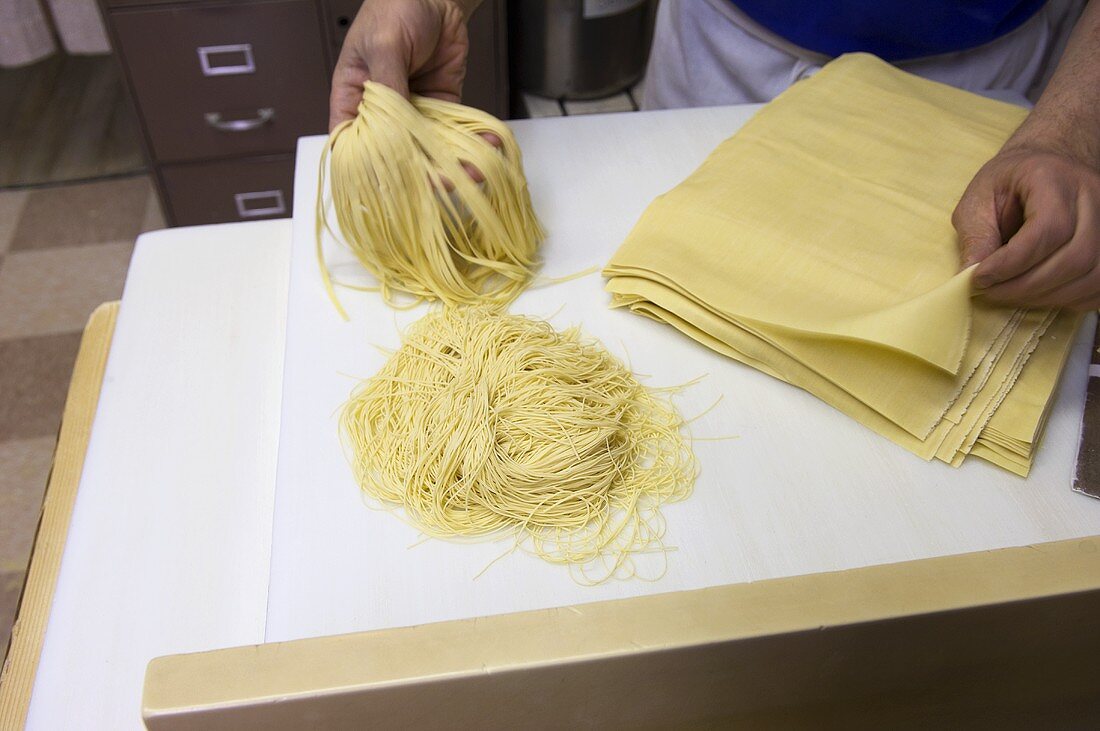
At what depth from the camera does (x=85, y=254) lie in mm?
1786

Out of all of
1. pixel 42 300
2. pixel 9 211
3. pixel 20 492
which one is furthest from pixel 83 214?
pixel 20 492

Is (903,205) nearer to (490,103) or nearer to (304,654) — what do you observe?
(304,654)

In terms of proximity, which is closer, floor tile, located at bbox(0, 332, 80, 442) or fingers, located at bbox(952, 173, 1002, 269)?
fingers, located at bbox(952, 173, 1002, 269)

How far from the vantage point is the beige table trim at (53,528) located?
2.29 ft

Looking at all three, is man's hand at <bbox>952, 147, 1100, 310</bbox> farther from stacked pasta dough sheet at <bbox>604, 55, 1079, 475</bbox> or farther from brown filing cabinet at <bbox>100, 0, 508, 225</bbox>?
brown filing cabinet at <bbox>100, 0, 508, 225</bbox>

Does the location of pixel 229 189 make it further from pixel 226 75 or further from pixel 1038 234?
pixel 1038 234

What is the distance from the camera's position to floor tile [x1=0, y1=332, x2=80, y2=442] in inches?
57.9

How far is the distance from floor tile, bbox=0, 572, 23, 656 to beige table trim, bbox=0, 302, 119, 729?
0.50m

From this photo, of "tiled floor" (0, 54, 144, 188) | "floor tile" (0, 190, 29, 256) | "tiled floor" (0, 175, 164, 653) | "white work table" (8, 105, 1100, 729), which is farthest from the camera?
Result: "tiled floor" (0, 54, 144, 188)

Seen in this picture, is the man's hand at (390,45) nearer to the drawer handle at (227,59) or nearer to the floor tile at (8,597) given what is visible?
the drawer handle at (227,59)

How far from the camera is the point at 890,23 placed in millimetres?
944

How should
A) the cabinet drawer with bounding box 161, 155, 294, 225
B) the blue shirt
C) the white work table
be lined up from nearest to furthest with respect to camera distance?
the white work table, the blue shirt, the cabinet drawer with bounding box 161, 155, 294, 225

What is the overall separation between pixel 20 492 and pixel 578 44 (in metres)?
1.27

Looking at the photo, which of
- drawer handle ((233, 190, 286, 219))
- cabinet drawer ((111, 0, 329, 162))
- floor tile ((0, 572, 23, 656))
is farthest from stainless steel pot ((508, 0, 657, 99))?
floor tile ((0, 572, 23, 656))
